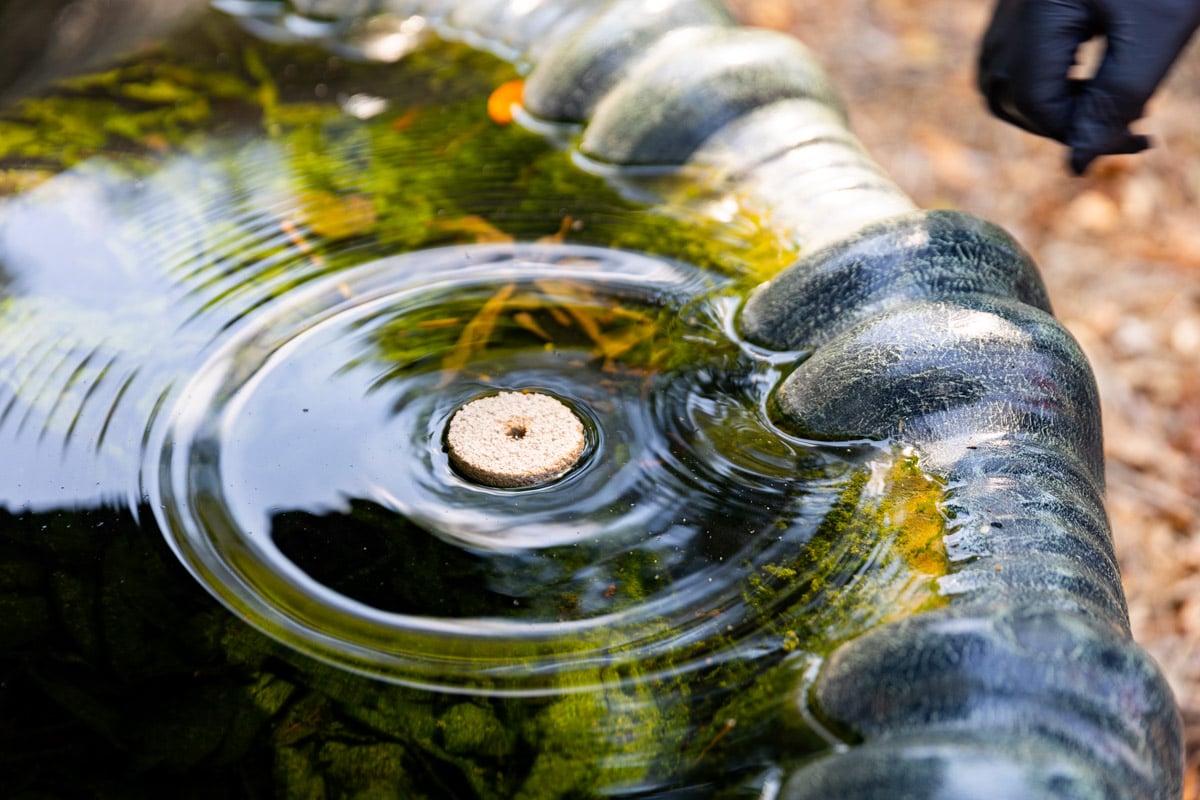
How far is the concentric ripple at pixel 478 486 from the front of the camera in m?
1.14

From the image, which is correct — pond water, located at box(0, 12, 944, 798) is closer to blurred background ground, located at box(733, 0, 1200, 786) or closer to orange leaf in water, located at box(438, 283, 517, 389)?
orange leaf in water, located at box(438, 283, 517, 389)

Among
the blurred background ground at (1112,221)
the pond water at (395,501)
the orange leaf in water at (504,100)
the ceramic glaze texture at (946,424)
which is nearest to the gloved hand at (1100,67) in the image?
the ceramic glaze texture at (946,424)

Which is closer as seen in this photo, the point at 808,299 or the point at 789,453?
the point at 789,453

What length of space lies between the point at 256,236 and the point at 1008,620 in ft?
4.30

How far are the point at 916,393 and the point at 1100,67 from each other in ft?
1.95

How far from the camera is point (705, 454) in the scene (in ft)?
4.41

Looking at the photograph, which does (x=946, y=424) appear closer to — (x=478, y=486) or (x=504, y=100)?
(x=478, y=486)

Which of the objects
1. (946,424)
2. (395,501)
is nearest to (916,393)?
(946,424)

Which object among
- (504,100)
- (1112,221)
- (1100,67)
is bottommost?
(1112,221)

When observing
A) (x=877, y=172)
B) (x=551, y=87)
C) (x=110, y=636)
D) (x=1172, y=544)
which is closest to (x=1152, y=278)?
(x=1172, y=544)

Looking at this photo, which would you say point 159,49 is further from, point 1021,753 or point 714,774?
point 1021,753

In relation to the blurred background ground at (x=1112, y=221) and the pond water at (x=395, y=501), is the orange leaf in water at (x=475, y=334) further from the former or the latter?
the blurred background ground at (x=1112, y=221)

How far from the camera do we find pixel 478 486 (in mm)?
1300

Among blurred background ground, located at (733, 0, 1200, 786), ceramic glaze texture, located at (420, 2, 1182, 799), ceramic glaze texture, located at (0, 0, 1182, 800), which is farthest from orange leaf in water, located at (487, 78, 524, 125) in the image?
blurred background ground, located at (733, 0, 1200, 786)
